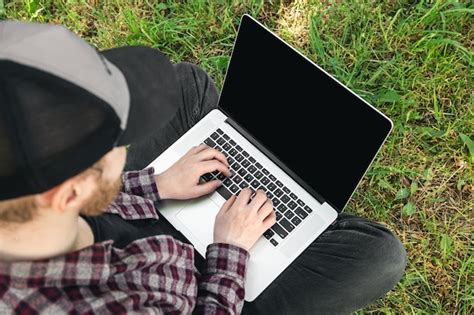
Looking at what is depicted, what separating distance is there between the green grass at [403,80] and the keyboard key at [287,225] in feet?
1.74

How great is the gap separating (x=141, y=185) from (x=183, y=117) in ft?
0.96

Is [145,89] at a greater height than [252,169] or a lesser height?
greater

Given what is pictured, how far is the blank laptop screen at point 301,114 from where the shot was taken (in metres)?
1.58

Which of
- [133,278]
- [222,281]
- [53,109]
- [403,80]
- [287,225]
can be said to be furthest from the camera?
[403,80]

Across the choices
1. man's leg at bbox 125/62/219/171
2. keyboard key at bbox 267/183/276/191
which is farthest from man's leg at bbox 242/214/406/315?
man's leg at bbox 125/62/219/171

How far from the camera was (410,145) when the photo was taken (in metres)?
2.27

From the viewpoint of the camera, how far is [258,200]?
5.66 ft

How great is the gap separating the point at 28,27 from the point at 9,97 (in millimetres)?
200

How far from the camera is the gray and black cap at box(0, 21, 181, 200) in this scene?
3.25ft

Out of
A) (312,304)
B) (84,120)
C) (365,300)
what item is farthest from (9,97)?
(365,300)

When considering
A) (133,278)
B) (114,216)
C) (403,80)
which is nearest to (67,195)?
(133,278)

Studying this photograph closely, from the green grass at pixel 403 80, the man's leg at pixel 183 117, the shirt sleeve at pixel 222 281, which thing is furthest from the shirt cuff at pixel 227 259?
the green grass at pixel 403 80

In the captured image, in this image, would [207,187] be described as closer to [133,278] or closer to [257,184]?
[257,184]

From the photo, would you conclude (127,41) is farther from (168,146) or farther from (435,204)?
(435,204)
